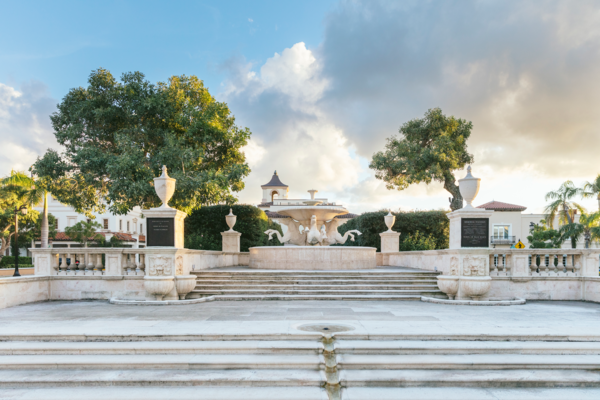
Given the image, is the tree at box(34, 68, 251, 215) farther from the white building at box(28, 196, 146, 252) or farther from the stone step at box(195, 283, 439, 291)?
the white building at box(28, 196, 146, 252)

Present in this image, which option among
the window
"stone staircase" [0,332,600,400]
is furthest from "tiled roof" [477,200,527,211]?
"stone staircase" [0,332,600,400]

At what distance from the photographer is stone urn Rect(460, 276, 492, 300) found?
10547mm

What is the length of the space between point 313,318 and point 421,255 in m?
8.17

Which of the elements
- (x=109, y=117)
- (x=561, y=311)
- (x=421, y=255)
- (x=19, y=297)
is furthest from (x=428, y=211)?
(x=19, y=297)

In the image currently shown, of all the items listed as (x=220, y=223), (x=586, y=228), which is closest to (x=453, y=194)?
(x=586, y=228)

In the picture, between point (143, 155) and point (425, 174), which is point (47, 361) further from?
point (425, 174)

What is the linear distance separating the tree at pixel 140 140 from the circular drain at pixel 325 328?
39.9ft

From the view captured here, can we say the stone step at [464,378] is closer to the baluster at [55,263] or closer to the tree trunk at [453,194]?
the baluster at [55,263]

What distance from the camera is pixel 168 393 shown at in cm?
488

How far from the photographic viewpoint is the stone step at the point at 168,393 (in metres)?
4.76

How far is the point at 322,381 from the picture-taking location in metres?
5.05

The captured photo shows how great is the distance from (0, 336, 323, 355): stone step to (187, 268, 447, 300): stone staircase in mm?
5040

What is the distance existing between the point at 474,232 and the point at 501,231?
48.4 m

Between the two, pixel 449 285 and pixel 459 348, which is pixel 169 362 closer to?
pixel 459 348
